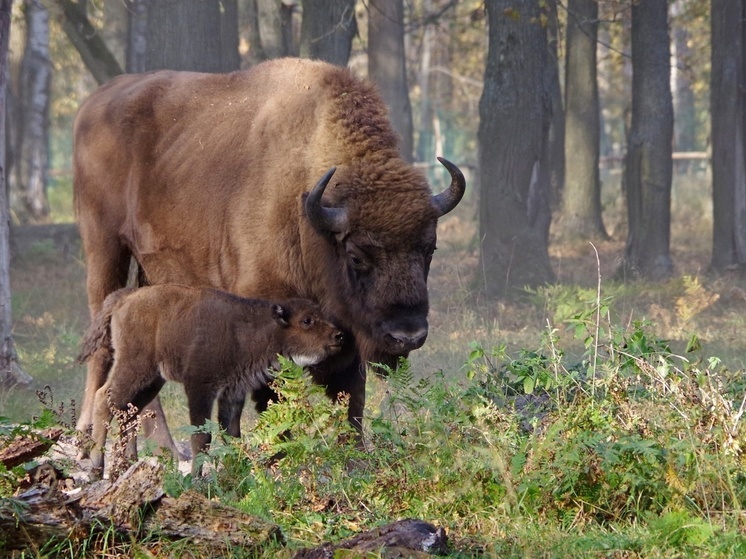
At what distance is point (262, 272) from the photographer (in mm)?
6746

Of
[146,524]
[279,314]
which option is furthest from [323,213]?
[146,524]

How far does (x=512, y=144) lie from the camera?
1427cm

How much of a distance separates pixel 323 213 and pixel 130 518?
260 cm

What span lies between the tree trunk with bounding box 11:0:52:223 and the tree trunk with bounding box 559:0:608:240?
1213 centimetres

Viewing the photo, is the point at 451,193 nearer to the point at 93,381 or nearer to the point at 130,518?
the point at 93,381

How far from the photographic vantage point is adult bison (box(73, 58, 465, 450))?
621cm

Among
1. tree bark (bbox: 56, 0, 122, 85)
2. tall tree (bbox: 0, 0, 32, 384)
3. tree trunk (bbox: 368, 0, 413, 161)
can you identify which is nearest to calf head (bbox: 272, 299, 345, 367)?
tall tree (bbox: 0, 0, 32, 384)

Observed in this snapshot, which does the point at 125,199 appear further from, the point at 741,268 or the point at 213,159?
the point at 741,268

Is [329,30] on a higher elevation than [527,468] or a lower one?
higher

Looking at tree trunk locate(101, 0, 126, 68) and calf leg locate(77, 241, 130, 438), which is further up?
tree trunk locate(101, 0, 126, 68)

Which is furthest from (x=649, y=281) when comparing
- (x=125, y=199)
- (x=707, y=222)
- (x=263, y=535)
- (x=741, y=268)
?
(x=263, y=535)

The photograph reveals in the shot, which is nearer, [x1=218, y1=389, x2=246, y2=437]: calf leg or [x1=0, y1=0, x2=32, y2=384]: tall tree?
[x1=218, y1=389, x2=246, y2=437]: calf leg

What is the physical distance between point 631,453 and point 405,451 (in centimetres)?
103

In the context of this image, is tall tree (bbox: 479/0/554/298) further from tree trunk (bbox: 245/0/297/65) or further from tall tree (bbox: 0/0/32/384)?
tall tree (bbox: 0/0/32/384)
